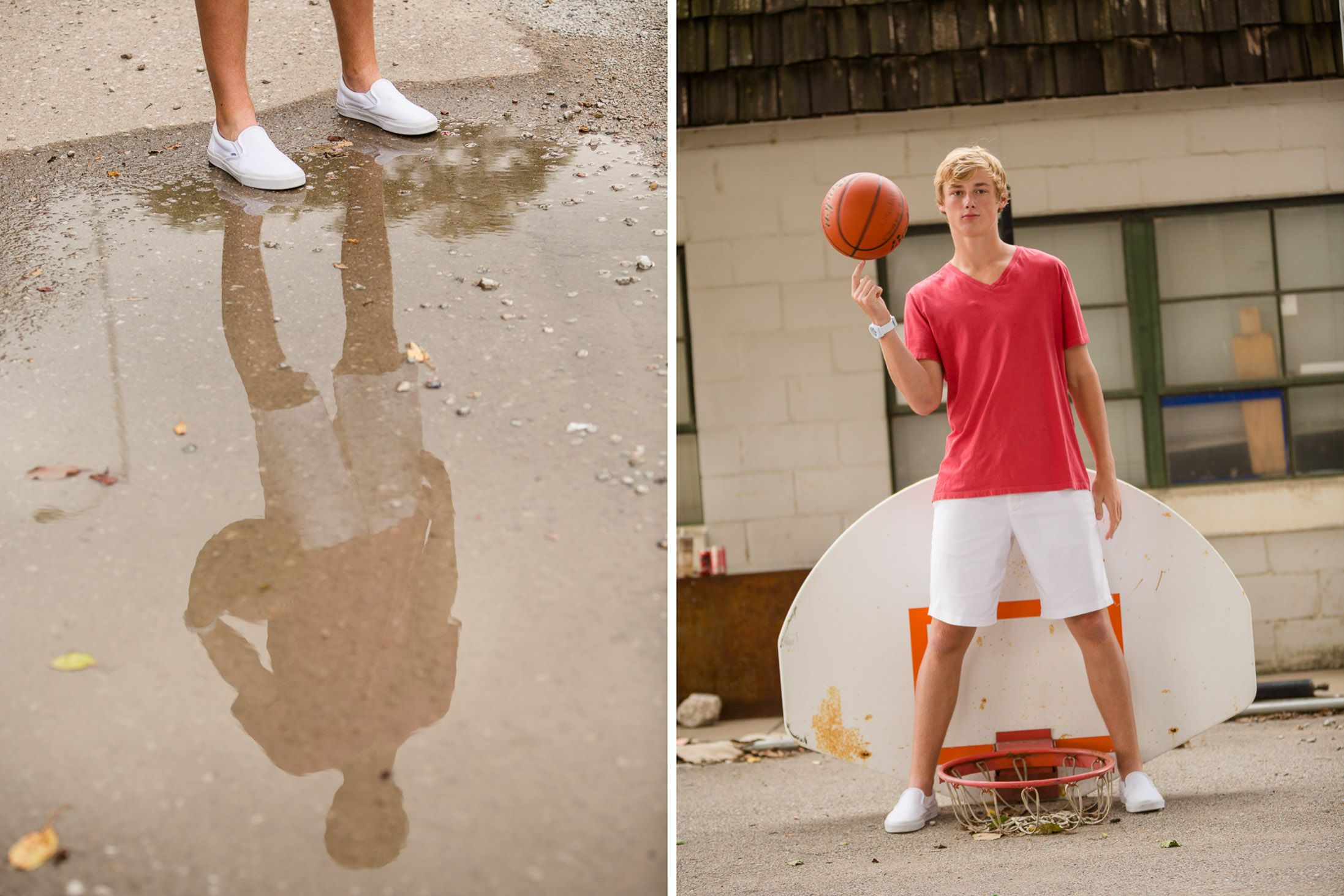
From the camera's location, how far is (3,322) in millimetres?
3078

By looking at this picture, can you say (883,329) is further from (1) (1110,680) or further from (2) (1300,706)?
(2) (1300,706)

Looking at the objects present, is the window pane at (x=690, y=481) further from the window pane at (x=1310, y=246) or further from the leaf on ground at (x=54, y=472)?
the leaf on ground at (x=54, y=472)

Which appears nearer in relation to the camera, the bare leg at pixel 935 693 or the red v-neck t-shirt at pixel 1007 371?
the red v-neck t-shirt at pixel 1007 371

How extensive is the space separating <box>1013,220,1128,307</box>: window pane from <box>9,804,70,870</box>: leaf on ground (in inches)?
225

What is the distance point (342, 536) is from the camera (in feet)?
7.30

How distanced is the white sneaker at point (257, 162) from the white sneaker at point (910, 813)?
9.74 ft

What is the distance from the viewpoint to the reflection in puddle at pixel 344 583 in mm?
1800

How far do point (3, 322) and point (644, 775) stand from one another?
100 inches

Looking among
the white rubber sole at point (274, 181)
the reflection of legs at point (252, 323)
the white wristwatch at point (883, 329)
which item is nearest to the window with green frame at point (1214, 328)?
the white wristwatch at point (883, 329)

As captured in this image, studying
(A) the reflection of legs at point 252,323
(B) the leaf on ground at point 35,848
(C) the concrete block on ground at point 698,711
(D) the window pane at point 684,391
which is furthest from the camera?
(D) the window pane at point 684,391

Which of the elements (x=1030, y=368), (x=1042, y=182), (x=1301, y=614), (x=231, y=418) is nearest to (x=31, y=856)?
(x=231, y=418)

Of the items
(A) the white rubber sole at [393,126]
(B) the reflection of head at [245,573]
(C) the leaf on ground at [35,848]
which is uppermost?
(A) the white rubber sole at [393,126]

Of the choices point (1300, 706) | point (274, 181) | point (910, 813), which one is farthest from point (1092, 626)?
point (274, 181)

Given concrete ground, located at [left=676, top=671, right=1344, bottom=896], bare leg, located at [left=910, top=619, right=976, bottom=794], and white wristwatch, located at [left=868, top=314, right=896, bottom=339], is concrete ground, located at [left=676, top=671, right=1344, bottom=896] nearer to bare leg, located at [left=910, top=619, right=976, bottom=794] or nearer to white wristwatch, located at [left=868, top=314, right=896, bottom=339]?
bare leg, located at [left=910, top=619, right=976, bottom=794]
